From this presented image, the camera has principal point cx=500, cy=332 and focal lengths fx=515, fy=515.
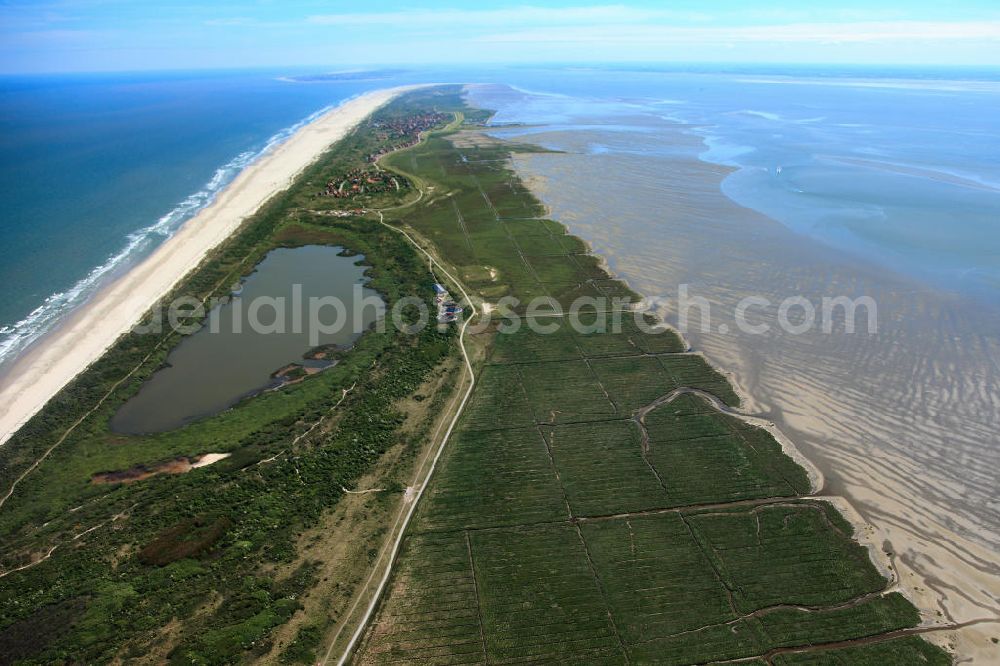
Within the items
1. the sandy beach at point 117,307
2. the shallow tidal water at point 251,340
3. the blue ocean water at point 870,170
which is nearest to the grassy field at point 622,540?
the shallow tidal water at point 251,340

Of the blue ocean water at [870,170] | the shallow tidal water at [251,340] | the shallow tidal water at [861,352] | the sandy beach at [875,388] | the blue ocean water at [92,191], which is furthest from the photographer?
the blue ocean water at [870,170]

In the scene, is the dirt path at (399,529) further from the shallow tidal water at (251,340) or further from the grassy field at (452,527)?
the shallow tidal water at (251,340)

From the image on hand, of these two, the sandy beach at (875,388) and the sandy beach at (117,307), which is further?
the sandy beach at (117,307)

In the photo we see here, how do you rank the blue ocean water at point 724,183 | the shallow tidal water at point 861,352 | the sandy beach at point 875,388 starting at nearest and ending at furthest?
the sandy beach at point 875,388 < the shallow tidal water at point 861,352 < the blue ocean water at point 724,183

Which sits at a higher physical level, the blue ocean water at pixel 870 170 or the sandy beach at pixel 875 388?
the blue ocean water at pixel 870 170

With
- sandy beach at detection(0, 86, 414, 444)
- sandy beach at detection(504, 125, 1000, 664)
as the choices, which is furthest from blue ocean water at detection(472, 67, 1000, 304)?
sandy beach at detection(0, 86, 414, 444)

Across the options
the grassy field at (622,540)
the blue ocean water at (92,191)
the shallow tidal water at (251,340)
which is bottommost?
the grassy field at (622,540)

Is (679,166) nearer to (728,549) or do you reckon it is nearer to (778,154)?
(778,154)

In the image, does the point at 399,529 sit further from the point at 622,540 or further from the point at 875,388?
the point at 875,388
